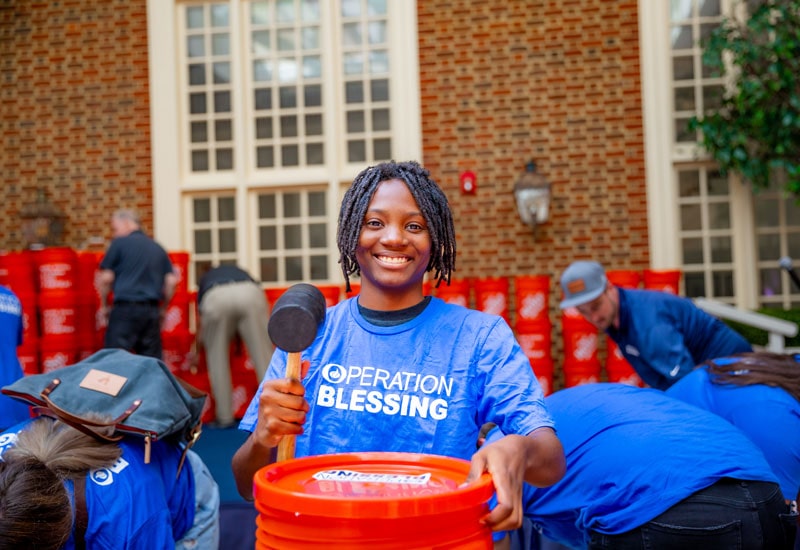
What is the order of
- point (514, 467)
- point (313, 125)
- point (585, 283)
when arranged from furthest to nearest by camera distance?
point (313, 125), point (585, 283), point (514, 467)

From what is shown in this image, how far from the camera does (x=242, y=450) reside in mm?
1364

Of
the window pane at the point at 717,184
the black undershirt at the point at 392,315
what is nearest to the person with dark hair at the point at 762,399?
the black undershirt at the point at 392,315

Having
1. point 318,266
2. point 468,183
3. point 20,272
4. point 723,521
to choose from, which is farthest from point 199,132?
point 723,521

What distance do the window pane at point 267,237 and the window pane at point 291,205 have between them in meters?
0.22

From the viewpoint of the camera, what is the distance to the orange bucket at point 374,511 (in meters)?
0.99

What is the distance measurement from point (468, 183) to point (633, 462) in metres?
5.26

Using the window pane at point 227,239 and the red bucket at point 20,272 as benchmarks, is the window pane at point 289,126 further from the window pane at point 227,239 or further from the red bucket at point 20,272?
the red bucket at point 20,272

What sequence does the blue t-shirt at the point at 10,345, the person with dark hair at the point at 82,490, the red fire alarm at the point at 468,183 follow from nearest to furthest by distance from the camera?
1. the person with dark hair at the point at 82,490
2. the blue t-shirt at the point at 10,345
3. the red fire alarm at the point at 468,183

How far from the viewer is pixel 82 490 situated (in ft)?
5.90

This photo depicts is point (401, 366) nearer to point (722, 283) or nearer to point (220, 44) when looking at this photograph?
point (722, 283)

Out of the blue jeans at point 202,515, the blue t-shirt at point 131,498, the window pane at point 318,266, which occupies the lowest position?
the blue jeans at point 202,515

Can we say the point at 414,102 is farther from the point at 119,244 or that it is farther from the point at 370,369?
the point at 370,369

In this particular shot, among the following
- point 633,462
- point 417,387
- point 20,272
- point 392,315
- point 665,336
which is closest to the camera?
point 417,387

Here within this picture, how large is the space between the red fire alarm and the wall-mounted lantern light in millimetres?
424
